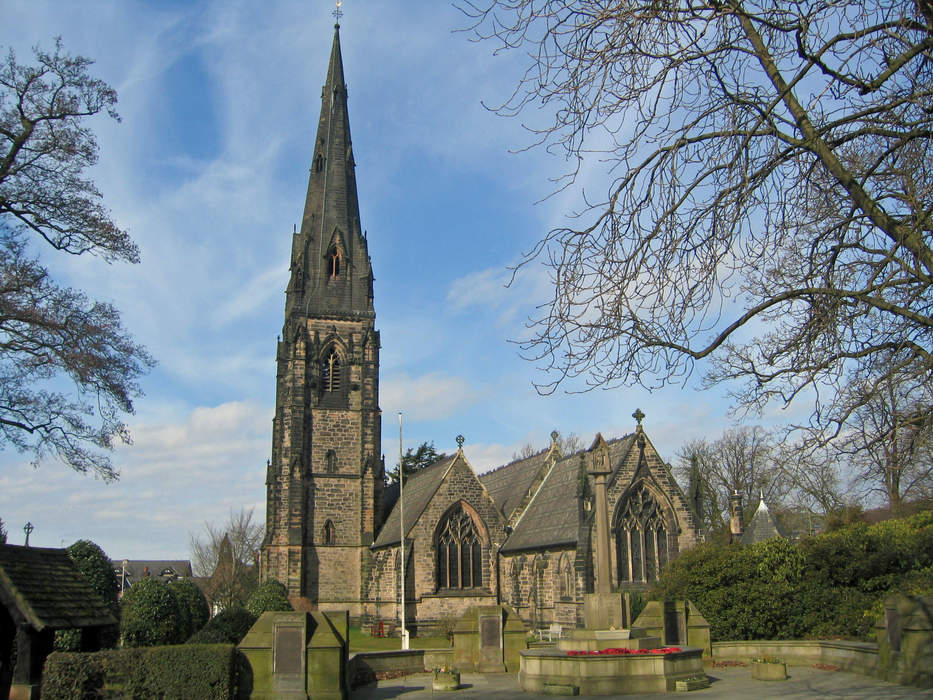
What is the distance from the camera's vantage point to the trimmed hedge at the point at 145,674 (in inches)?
447

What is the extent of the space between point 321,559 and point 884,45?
38089mm

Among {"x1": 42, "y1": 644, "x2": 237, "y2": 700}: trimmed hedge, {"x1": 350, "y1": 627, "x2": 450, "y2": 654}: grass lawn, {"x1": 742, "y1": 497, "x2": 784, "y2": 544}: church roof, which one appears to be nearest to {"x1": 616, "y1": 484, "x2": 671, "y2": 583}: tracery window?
{"x1": 350, "y1": 627, "x2": 450, "y2": 654}: grass lawn

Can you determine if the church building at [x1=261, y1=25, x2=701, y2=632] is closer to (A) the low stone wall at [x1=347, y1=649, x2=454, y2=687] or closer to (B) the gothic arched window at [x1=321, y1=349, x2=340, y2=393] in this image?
(B) the gothic arched window at [x1=321, y1=349, x2=340, y2=393]

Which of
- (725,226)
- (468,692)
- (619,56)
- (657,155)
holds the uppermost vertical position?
(619,56)

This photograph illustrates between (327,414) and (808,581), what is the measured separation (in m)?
26.8

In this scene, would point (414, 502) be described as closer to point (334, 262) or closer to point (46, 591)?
point (334, 262)

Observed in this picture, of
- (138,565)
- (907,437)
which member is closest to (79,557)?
(907,437)

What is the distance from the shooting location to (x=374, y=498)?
1684 inches

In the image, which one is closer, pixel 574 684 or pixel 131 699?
pixel 131 699

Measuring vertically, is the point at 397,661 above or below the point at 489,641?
below

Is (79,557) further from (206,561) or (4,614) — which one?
(206,561)

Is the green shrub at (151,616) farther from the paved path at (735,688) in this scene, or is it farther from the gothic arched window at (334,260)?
the gothic arched window at (334,260)

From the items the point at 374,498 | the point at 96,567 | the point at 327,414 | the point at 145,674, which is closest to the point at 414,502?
the point at 374,498

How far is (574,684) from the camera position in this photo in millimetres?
14805
